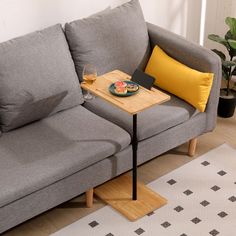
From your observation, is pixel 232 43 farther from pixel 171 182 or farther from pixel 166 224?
pixel 166 224

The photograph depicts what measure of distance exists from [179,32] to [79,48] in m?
1.20

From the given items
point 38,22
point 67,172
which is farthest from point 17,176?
point 38,22

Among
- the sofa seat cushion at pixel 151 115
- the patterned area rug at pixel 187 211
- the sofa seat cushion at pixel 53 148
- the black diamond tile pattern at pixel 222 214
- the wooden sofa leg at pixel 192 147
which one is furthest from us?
the wooden sofa leg at pixel 192 147

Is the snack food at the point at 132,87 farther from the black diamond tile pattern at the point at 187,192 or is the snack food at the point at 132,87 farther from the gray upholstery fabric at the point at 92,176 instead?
the black diamond tile pattern at the point at 187,192

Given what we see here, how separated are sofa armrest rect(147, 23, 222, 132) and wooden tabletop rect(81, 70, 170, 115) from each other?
1.95 feet

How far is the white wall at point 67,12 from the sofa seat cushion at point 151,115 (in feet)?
2.02

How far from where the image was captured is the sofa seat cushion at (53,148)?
10.1 feet

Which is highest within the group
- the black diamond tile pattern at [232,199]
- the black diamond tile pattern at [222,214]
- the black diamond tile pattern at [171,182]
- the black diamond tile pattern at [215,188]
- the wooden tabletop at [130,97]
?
the wooden tabletop at [130,97]

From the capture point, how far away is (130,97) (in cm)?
320

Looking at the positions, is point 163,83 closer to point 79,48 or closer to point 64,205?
point 79,48

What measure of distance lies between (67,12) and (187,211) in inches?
60.8

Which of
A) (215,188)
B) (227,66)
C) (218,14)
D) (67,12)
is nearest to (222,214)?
(215,188)

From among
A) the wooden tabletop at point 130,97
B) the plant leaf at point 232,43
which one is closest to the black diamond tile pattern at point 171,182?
the wooden tabletop at point 130,97

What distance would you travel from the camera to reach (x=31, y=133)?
3.45m
